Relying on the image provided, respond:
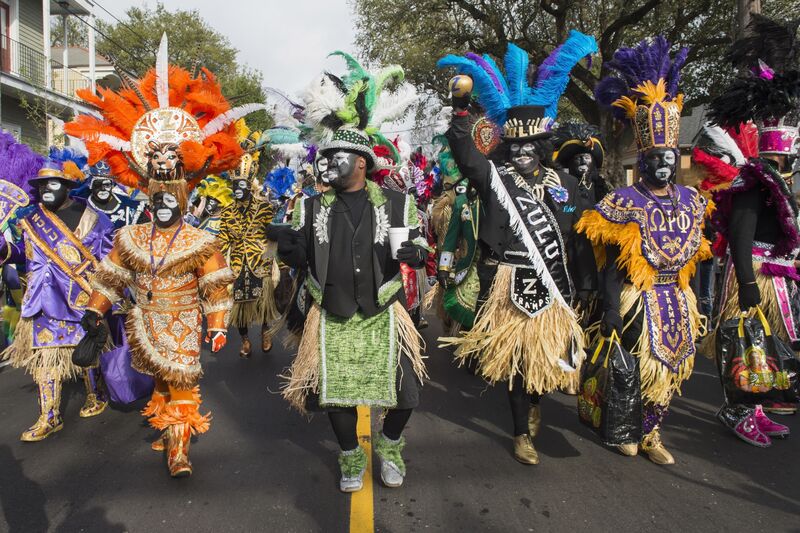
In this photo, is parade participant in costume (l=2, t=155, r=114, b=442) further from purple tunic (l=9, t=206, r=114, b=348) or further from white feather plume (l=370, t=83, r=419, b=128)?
white feather plume (l=370, t=83, r=419, b=128)

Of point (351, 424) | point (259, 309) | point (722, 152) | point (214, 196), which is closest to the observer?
point (351, 424)

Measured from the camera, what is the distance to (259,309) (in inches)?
A: 276

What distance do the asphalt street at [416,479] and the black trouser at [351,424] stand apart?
325 mm

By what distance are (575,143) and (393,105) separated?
3111mm

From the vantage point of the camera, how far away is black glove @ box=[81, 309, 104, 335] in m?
3.75

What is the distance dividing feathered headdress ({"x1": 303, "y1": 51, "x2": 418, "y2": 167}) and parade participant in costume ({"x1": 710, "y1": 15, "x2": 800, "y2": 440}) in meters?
2.54

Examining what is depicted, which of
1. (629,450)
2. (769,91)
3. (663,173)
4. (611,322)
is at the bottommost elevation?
(629,450)

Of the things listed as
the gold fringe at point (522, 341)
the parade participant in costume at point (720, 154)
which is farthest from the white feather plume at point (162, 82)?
the parade participant in costume at point (720, 154)

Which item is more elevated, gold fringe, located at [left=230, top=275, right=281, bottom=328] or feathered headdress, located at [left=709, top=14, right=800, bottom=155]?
feathered headdress, located at [left=709, top=14, right=800, bottom=155]

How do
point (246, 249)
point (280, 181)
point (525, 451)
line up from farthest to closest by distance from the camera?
point (280, 181), point (246, 249), point (525, 451)

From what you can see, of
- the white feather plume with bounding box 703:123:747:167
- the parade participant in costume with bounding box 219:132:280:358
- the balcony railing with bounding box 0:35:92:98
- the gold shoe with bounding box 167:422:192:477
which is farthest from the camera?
the balcony railing with bounding box 0:35:92:98

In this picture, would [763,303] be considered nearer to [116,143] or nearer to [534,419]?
[534,419]

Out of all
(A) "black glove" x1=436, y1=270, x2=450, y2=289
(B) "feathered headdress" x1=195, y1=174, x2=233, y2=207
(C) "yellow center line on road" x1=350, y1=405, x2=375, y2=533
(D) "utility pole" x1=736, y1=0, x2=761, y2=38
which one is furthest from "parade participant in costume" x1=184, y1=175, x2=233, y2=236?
(D) "utility pole" x1=736, y1=0, x2=761, y2=38

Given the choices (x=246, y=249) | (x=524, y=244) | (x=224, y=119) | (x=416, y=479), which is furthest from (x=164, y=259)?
(x=246, y=249)
